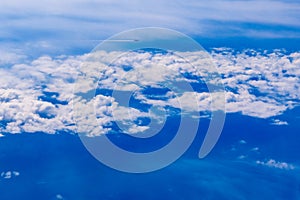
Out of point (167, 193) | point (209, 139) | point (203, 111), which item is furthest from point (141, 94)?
point (167, 193)

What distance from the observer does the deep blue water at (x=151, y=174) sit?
4188cm

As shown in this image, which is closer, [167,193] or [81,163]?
[167,193]

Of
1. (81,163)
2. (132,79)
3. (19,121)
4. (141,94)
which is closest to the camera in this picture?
(81,163)

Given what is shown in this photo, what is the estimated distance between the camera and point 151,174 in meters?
45.5

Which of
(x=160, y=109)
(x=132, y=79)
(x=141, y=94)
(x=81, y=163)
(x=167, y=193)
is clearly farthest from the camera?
(x=132, y=79)

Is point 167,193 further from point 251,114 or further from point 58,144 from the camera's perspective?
point 251,114

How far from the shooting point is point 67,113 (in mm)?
60500

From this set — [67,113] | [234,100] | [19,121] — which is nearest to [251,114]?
[234,100]

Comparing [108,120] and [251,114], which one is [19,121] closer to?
[108,120]

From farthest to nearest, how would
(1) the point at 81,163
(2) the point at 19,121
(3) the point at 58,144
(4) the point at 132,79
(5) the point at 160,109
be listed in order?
(4) the point at 132,79 < (5) the point at 160,109 < (2) the point at 19,121 < (3) the point at 58,144 < (1) the point at 81,163

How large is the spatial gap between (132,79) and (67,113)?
54.5ft

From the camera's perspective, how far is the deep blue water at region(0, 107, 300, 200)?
4188 centimetres

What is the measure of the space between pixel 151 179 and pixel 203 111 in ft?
76.1

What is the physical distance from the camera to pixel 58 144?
5216cm
